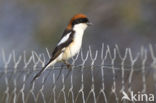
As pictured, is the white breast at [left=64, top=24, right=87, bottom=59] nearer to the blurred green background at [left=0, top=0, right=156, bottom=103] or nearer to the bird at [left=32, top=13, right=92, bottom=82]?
the bird at [left=32, top=13, right=92, bottom=82]

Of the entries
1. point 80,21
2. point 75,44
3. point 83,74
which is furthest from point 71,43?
point 83,74

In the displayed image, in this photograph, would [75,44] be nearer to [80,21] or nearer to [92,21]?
[80,21]

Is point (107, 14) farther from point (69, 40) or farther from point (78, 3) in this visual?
point (69, 40)

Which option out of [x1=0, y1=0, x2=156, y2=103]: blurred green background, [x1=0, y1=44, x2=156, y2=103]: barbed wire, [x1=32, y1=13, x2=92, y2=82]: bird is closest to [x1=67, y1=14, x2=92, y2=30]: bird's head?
[x1=32, y1=13, x2=92, y2=82]: bird

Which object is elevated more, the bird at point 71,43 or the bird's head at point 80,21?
the bird's head at point 80,21

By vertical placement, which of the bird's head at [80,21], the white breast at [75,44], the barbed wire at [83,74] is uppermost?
the bird's head at [80,21]

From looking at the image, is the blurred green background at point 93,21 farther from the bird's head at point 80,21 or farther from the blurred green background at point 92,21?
the bird's head at point 80,21

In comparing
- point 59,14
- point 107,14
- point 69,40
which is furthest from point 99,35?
point 69,40

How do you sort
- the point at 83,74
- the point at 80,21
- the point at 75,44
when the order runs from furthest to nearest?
the point at 83,74 < the point at 80,21 < the point at 75,44

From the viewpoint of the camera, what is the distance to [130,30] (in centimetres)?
1411

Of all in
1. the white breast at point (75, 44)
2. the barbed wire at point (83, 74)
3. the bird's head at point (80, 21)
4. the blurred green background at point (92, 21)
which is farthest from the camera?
the blurred green background at point (92, 21)

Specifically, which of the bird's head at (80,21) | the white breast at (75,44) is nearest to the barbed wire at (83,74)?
the white breast at (75,44)

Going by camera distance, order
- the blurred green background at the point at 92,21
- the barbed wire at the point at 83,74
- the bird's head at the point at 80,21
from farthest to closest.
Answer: the blurred green background at the point at 92,21, the bird's head at the point at 80,21, the barbed wire at the point at 83,74

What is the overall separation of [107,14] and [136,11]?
776 millimetres
